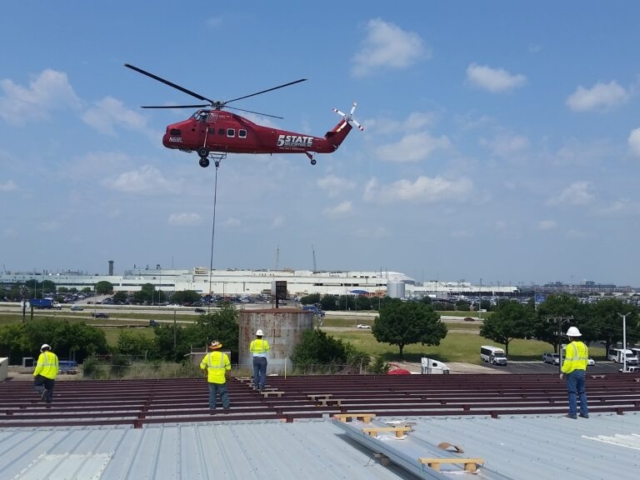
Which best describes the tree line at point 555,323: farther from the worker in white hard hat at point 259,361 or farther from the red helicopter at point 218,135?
the worker in white hard hat at point 259,361

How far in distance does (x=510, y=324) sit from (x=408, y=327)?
39.0 feet

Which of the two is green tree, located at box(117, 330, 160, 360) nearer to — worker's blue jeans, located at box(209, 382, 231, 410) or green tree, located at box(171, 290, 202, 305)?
worker's blue jeans, located at box(209, 382, 231, 410)

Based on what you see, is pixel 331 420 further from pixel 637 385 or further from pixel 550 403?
pixel 637 385

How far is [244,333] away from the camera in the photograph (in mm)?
40969

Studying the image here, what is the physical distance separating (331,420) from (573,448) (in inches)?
138

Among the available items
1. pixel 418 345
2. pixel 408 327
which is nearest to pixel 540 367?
pixel 408 327

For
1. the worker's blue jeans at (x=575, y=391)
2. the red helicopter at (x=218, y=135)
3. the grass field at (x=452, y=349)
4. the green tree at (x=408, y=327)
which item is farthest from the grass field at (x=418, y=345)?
the worker's blue jeans at (x=575, y=391)

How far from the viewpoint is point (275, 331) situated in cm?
4084

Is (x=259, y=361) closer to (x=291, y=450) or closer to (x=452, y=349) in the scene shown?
(x=291, y=450)

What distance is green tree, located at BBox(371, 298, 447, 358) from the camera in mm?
71188

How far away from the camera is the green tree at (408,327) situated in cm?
7119

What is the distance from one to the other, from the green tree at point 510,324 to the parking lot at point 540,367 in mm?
4350

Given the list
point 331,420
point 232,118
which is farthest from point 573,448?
point 232,118

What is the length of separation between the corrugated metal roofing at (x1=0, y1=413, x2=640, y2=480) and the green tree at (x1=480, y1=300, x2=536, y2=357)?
213ft
